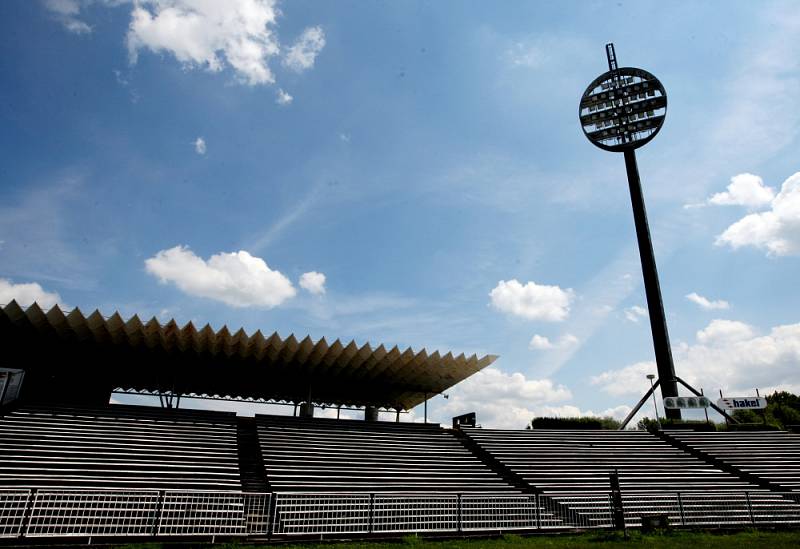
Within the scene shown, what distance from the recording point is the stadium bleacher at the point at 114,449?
14141 millimetres

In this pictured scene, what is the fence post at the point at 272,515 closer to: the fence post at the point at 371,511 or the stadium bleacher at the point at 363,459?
the fence post at the point at 371,511

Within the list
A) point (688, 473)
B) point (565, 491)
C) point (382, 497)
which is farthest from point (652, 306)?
point (382, 497)

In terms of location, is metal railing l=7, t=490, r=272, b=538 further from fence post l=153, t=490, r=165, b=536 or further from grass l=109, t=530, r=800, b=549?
grass l=109, t=530, r=800, b=549

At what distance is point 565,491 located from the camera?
1744cm

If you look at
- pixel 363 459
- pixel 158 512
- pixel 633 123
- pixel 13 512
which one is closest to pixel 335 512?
pixel 158 512

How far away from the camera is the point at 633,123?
38156mm

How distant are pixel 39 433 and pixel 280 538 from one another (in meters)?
11.7

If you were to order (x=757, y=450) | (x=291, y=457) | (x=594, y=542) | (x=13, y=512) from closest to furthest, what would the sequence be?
(x=13, y=512), (x=594, y=542), (x=291, y=457), (x=757, y=450)

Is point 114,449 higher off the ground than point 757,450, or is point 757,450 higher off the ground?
point 757,450

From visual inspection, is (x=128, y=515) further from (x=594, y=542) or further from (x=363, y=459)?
(x=594, y=542)

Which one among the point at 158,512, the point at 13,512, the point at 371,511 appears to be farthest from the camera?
the point at 371,511

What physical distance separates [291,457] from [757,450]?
23824mm

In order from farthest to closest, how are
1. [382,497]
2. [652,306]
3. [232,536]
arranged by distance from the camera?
[652,306] → [382,497] → [232,536]

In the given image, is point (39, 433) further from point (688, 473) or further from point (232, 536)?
point (688, 473)
